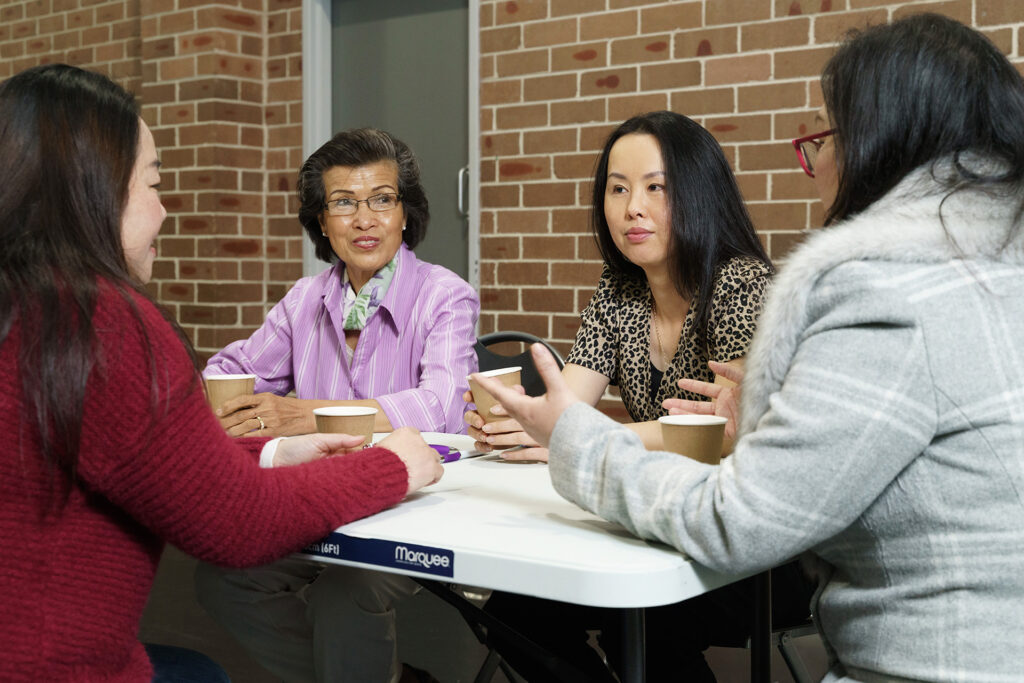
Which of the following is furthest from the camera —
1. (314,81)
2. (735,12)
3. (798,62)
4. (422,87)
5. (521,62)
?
(314,81)

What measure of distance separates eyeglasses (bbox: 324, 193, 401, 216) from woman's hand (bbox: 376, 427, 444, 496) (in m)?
1.26

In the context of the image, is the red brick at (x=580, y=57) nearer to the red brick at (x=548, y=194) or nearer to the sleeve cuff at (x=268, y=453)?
the red brick at (x=548, y=194)

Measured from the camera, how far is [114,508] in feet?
3.75

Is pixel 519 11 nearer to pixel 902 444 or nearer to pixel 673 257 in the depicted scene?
pixel 673 257

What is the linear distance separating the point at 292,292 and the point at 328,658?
3.69ft

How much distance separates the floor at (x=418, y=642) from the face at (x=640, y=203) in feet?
4.12

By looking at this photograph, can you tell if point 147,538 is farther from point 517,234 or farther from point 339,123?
point 339,123

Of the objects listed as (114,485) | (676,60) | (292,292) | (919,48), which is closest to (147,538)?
(114,485)

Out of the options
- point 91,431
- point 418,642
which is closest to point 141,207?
point 91,431

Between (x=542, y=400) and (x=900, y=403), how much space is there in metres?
0.43

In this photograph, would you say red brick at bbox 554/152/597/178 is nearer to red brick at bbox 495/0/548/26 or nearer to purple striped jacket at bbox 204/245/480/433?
red brick at bbox 495/0/548/26

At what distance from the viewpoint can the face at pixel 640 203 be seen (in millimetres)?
2127

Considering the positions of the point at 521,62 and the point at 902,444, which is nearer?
the point at 902,444

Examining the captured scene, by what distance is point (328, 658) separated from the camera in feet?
5.94
